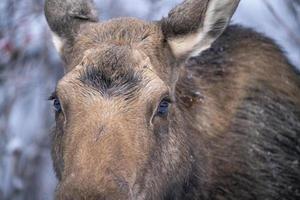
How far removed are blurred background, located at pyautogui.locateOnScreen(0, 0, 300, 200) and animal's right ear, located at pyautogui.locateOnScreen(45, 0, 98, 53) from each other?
279cm

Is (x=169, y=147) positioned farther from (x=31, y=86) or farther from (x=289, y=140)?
(x=31, y=86)

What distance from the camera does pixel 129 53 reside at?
7.29 m

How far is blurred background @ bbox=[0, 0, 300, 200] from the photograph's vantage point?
36.1 feet

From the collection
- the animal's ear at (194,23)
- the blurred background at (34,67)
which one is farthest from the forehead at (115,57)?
the blurred background at (34,67)

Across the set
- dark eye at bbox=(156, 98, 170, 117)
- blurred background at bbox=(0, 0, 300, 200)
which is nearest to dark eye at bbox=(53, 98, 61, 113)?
dark eye at bbox=(156, 98, 170, 117)

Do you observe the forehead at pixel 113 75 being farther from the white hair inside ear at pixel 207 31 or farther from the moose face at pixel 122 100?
the white hair inside ear at pixel 207 31

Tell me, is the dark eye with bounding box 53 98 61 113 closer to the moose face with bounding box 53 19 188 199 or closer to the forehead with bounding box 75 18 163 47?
the moose face with bounding box 53 19 188 199

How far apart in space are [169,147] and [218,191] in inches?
34.2

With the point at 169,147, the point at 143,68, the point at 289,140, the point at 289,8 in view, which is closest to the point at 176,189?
the point at 169,147

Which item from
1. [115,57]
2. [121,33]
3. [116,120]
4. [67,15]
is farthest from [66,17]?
[116,120]

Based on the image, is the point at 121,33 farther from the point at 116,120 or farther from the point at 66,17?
the point at 116,120

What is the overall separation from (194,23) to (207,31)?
18cm

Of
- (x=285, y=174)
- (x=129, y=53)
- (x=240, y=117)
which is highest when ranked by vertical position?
(x=129, y=53)

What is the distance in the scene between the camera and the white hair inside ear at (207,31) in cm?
761
